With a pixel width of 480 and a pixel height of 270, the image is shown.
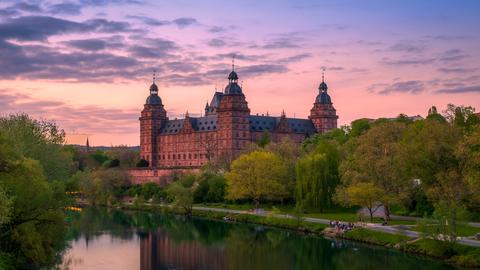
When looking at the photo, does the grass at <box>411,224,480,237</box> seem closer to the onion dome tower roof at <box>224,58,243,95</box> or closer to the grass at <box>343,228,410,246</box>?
the grass at <box>343,228,410,246</box>

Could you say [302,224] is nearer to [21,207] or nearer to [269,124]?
[21,207]

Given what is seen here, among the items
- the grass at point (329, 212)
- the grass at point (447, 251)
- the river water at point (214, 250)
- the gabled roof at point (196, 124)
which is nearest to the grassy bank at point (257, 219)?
the river water at point (214, 250)

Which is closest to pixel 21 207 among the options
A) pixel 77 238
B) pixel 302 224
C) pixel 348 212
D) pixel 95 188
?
pixel 77 238

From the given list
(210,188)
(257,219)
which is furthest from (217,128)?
(257,219)

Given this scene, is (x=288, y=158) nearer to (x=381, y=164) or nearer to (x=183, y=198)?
(x=183, y=198)

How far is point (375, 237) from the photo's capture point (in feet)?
163

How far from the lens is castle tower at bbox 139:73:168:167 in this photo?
476 feet

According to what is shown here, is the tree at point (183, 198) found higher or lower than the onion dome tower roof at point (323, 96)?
lower

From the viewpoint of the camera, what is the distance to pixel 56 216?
128 feet

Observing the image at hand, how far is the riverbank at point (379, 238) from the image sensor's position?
3991cm

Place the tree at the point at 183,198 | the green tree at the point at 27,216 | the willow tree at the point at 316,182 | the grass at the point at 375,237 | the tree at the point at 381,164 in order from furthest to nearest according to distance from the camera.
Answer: the tree at the point at 183,198
the willow tree at the point at 316,182
the tree at the point at 381,164
the grass at the point at 375,237
the green tree at the point at 27,216

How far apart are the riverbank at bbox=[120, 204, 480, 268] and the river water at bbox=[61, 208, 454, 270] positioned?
79 cm

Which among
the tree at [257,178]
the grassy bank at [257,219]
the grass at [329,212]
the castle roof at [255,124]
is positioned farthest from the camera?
the castle roof at [255,124]

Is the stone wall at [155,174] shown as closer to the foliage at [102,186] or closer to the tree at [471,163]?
the foliage at [102,186]
